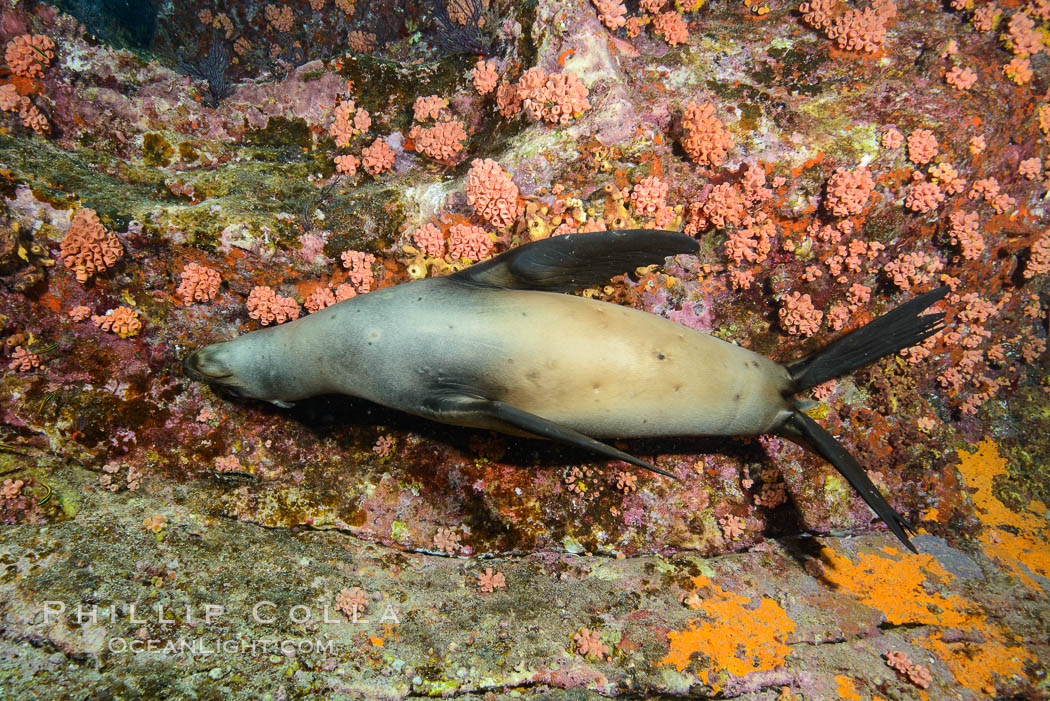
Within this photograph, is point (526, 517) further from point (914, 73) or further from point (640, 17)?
point (914, 73)

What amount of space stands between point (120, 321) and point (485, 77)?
3235 millimetres

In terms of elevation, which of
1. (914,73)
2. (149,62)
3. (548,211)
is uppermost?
(149,62)

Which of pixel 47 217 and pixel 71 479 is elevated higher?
pixel 47 217

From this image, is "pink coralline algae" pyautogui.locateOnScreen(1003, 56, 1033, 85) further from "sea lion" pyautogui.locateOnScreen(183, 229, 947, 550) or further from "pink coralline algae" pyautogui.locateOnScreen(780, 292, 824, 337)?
"pink coralline algae" pyautogui.locateOnScreen(780, 292, 824, 337)

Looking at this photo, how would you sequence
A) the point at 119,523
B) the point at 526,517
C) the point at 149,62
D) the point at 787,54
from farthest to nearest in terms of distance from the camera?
the point at 149,62, the point at 787,54, the point at 526,517, the point at 119,523

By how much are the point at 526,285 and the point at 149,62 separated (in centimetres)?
425

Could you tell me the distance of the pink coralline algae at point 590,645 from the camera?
234 cm

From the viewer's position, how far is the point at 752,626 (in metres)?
2.62

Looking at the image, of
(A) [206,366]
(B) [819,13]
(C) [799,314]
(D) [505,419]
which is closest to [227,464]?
(A) [206,366]

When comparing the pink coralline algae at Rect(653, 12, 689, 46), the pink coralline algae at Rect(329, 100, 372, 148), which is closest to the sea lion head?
the pink coralline algae at Rect(329, 100, 372, 148)

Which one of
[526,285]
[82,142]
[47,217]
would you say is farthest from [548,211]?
[82,142]

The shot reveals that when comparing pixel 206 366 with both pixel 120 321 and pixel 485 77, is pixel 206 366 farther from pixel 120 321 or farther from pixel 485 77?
pixel 485 77

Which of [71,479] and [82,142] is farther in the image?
[82,142]

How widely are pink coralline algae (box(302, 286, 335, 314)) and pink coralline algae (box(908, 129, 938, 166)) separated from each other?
164 inches
